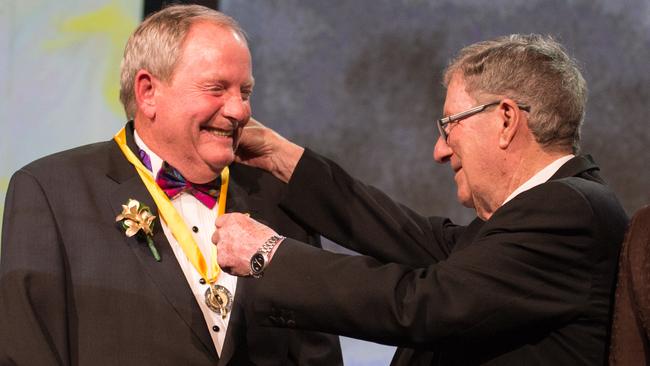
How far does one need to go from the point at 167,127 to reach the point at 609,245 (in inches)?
46.1

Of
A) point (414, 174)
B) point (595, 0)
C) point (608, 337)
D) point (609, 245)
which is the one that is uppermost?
point (595, 0)

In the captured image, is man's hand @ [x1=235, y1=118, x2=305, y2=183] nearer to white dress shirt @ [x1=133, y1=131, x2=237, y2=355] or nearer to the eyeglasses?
white dress shirt @ [x1=133, y1=131, x2=237, y2=355]

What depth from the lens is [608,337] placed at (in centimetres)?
227

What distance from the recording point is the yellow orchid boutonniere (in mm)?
2494

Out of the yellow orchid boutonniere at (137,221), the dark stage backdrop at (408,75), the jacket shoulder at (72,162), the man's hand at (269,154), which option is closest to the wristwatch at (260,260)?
the yellow orchid boutonniere at (137,221)

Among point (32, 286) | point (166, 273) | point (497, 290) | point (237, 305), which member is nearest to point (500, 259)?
point (497, 290)

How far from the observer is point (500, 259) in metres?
2.21

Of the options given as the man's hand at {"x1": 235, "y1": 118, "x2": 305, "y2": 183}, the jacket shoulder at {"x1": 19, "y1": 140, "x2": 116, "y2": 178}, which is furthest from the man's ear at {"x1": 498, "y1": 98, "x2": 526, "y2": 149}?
the jacket shoulder at {"x1": 19, "y1": 140, "x2": 116, "y2": 178}

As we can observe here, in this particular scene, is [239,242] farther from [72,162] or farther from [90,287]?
[72,162]

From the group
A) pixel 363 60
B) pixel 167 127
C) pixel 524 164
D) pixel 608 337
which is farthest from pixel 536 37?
pixel 363 60

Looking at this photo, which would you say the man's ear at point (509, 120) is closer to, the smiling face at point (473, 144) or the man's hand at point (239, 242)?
the smiling face at point (473, 144)

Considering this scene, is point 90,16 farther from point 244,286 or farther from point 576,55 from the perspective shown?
point 576,55

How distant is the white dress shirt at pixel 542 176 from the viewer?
2.46 m

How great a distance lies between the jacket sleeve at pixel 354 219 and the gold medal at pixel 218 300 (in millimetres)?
417
